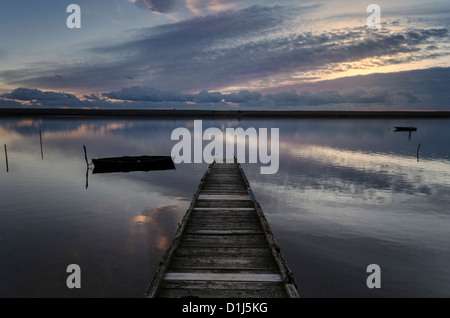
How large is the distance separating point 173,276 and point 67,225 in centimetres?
1038

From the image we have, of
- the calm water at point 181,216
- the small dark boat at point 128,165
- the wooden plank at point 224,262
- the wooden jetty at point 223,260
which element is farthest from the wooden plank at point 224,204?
the small dark boat at point 128,165

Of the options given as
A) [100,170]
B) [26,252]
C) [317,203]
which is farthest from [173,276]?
[100,170]

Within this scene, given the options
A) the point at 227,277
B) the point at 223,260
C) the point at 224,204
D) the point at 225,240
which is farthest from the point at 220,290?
the point at 224,204

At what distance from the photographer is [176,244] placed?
10.2 metres

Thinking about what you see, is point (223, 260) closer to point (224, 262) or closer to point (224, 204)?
point (224, 262)

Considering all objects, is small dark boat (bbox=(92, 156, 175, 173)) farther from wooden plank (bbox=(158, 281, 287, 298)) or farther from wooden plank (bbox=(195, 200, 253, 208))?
wooden plank (bbox=(158, 281, 287, 298))

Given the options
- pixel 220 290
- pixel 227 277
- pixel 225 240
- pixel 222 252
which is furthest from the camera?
pixel 225 240

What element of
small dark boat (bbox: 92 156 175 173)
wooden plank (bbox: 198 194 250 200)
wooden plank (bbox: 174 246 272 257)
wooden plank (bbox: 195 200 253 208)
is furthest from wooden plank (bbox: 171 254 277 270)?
small dark boat (bbox: 92 156 175 173)

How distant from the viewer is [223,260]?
942 cm

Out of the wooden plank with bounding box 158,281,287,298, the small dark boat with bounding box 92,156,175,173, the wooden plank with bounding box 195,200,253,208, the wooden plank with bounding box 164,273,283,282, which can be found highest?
the small dark boat with bounding box 92,156,175,173

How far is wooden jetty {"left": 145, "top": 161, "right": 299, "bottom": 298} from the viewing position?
777 cm

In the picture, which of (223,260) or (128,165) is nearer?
(223,260)

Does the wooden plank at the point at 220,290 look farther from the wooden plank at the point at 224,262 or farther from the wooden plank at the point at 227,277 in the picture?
the wooden plank at the point at 224,262

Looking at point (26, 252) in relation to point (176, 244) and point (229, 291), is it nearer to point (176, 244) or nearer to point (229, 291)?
point (176, 244)
